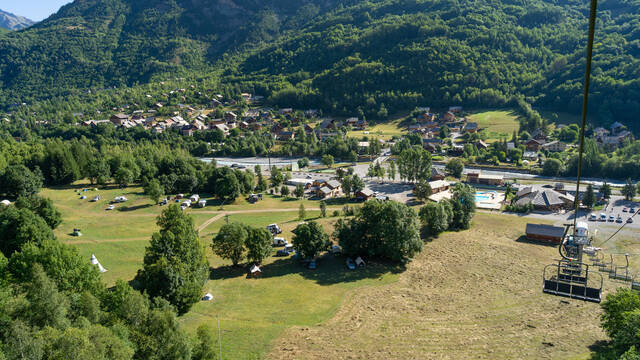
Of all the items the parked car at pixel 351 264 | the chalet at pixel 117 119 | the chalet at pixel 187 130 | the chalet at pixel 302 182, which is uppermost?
the chalet at pixel 117 119

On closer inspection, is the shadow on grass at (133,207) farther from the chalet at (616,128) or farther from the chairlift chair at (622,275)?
the chalet at (616,128)

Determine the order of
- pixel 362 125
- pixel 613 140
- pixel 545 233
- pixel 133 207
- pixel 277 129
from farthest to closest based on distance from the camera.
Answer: pixel 362 125 → pixel 277 129 → pixel 613 140 → pixel 133 207 → pixel 545 233

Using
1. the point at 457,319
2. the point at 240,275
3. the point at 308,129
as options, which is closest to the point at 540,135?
the point at 308,129

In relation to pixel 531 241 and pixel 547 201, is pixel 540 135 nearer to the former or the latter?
pixel 547 201

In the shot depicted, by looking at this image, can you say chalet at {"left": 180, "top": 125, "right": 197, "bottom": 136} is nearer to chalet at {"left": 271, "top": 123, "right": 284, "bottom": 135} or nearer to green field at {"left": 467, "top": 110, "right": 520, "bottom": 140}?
chalet at {"left": 271, "top": 123, "right": 284, "bottom": 135}

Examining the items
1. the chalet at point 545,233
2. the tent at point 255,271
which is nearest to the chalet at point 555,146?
the chalet at point 545,233

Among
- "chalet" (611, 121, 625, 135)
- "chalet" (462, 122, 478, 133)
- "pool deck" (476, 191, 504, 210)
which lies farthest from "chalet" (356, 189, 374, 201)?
"chalet" (611, 121, 625, 135)
